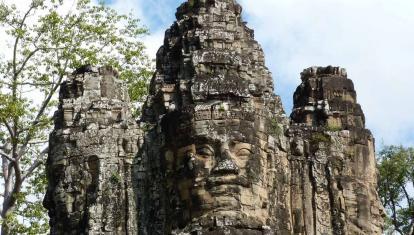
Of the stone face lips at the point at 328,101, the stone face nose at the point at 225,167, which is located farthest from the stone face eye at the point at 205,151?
the stone face lips at the point at 328,101

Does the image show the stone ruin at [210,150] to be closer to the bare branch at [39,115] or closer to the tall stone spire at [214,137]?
the tall stone spire at [214,137]

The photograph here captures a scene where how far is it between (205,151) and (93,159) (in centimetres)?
227

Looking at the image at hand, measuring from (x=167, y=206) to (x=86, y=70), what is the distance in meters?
3.20

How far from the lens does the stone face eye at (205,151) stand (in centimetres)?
1741

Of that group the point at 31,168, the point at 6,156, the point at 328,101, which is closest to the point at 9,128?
the point at 6,156

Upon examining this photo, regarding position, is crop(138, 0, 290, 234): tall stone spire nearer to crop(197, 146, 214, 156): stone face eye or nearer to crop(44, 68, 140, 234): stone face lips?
crop(197, 146, 214, 156): stone face eye

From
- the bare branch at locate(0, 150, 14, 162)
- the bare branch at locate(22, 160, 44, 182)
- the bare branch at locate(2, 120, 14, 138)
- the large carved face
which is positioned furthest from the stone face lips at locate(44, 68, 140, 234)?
the bare branch at locate(2, 120, 14, 138)

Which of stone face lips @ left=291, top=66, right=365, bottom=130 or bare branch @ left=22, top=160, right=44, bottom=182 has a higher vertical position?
bare branch @ left=22, top=160, right=44, bottom=182

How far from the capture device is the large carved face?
1702 centimetres

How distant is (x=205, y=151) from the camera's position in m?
17.4

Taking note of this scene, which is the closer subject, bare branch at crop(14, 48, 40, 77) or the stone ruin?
the stone ruin

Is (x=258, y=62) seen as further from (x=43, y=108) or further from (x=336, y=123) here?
(x=43, y=108)

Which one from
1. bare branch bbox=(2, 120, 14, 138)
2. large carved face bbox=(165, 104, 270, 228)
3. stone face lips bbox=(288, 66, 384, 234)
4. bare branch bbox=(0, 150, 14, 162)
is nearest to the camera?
large carved face bbox=(165, 104, 270, 228)

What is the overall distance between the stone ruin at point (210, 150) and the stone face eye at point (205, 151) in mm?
16
